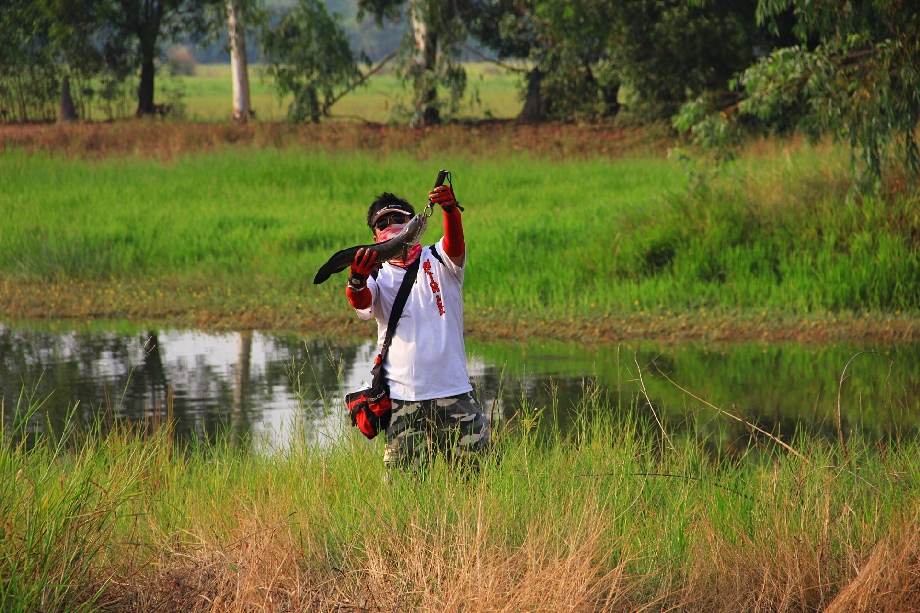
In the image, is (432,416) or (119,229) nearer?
(432,416)

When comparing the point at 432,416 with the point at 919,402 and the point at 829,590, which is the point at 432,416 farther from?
the point at 919,402

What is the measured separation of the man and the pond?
11.8 ft

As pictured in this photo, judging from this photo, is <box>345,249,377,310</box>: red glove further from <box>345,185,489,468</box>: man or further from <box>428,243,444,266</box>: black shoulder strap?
<box>428,243,444,266</box>: black shoulder strap

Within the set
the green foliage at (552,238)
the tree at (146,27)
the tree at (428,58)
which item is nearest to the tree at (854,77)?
the green foliage at (552,238)

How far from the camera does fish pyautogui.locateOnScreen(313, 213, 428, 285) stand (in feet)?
19.9

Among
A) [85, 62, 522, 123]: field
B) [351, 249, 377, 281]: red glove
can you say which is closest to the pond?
[351, 249, 377, 281]: red glove

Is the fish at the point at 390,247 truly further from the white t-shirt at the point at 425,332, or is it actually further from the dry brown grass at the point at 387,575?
the dry brown grass at the point at 387,575

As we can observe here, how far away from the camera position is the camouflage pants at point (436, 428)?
21.5 ft

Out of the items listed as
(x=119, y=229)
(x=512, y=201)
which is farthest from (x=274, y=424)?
(x=512, y=201)

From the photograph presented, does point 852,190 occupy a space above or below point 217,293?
above

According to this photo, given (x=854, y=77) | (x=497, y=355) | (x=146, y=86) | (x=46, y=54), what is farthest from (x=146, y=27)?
(x=497, y=355)

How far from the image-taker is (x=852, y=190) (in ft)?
51.7

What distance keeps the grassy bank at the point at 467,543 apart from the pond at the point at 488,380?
3537 mm

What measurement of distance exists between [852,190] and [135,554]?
11.2 metres
